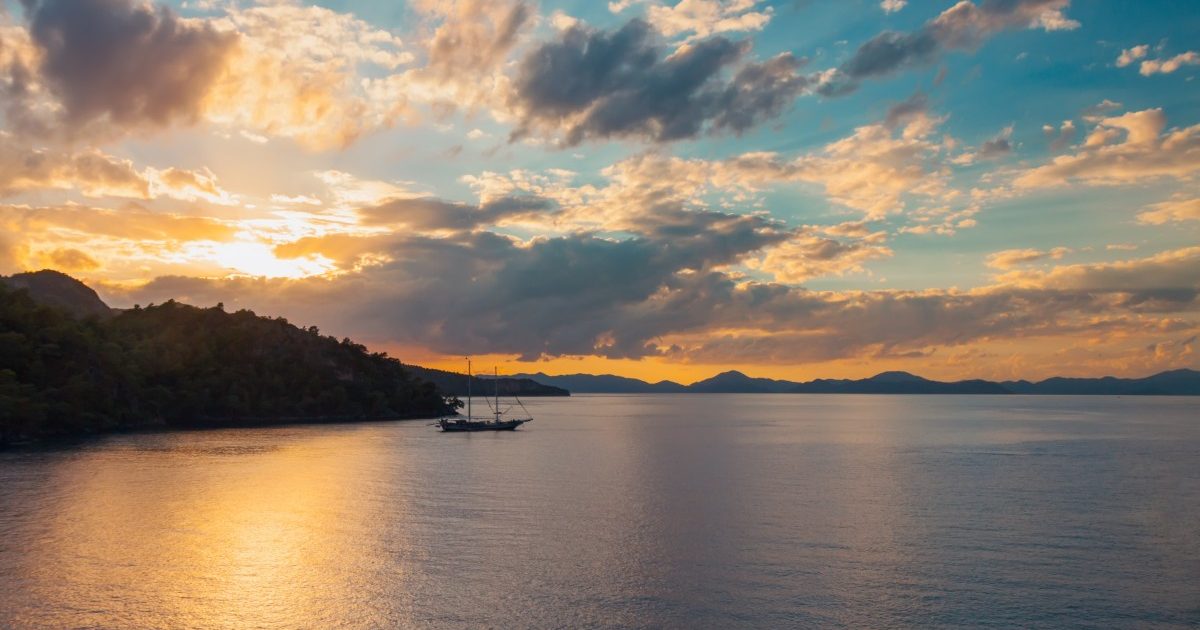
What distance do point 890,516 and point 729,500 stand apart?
16.0 meters

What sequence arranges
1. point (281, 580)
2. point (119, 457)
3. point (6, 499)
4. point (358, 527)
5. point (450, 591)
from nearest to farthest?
point (450, 591), point (281, 580), point (358, 527), point (6, 499), point (119, 457)

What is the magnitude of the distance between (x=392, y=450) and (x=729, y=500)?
84540 millimetres

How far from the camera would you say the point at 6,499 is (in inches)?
2911

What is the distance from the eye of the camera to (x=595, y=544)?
184 feet

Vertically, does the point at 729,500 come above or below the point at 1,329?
below

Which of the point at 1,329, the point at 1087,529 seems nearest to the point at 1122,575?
the point at 1087,529

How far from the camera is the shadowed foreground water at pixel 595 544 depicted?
40.2 metres

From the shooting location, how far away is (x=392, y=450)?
5630 inches

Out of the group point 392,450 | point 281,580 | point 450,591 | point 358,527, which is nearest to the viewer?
point 450,591

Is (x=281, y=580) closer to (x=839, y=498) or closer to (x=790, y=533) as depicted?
(x=790, y=533)

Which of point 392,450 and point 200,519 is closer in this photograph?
point 200,519

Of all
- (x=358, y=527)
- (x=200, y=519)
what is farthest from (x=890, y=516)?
(x=200, y=519)

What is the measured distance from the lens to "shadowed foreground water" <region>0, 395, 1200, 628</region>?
40.2 metres

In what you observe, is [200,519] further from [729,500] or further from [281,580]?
[729,500]
